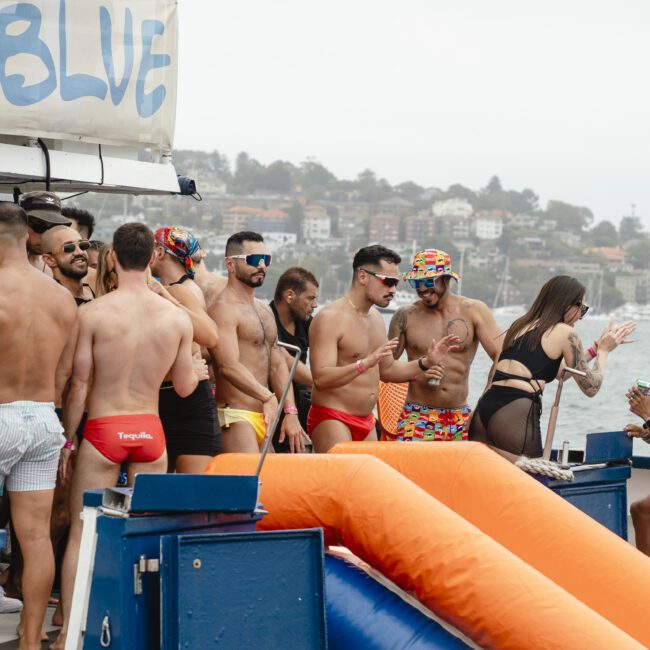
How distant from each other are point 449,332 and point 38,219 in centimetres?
324

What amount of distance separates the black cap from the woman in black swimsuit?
2854mm

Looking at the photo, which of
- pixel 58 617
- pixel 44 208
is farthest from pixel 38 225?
pixel 58 617

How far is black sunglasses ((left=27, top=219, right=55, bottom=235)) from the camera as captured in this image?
6102 millimetres

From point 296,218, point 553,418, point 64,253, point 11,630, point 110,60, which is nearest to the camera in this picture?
point 11,630

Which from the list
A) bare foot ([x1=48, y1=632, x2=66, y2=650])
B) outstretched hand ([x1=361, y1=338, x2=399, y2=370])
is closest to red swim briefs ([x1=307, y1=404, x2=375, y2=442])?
outstretched hand ([x1=361, y1=338, x2=399, y2=370])

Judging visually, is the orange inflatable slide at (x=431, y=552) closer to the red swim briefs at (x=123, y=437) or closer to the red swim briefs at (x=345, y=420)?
the red swim briefs at (x=123, y=437)

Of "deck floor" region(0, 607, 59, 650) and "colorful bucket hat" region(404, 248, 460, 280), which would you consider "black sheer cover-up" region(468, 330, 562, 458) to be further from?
"deck floor" region(0, 607, 59, 650)

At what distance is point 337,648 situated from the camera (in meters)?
4.50

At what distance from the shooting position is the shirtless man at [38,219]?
6109mm

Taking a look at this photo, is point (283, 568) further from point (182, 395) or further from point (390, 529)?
point (182, 395)

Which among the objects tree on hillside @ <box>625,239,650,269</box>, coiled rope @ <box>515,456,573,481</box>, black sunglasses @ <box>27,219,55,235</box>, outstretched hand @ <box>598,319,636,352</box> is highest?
black sunglasses @ <box>27,219,55,235</box>

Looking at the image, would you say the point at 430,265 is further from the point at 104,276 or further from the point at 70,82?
the point at 104,276

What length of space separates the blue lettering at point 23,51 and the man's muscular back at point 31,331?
2.68 metres

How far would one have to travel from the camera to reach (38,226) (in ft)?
20.1
